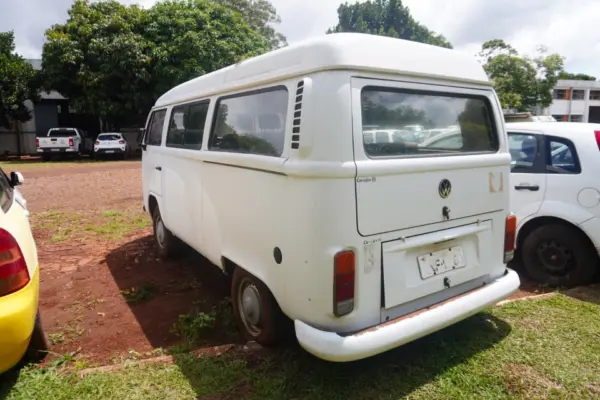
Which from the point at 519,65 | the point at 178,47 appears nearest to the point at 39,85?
the point at 178,47

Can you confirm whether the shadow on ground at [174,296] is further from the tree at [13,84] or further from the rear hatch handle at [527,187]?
the tree at [13,84]

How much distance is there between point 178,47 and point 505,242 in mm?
19805

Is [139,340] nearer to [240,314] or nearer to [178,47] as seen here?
[240,314]

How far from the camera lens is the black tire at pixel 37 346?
3.04 m

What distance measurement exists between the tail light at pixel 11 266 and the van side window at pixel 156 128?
281cm

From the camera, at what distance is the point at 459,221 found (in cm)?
293

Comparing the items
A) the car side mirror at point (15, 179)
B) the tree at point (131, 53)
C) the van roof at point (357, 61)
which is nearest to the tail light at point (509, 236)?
the van roof at point (357, 61)

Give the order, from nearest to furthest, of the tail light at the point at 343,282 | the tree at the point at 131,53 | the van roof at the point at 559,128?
the tail light at the point at 343,282, the van roof at the point at 559,128, the tree at the point at 131,53

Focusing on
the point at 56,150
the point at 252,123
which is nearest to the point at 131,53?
the point at 56,150

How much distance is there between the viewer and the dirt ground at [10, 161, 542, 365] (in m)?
3.47

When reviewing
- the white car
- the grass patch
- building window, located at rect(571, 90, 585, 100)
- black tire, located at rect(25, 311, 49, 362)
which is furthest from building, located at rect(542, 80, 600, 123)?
black tire, located at rect(25, 311, 49, 362)

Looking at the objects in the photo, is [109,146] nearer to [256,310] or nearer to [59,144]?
[59,144]

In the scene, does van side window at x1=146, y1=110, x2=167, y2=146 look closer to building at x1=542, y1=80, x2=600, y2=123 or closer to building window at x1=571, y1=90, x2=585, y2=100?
building at x1=542, y1=80, x2=600, y2=123

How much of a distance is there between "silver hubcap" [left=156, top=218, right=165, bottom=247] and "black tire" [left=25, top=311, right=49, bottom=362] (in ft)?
7.23
